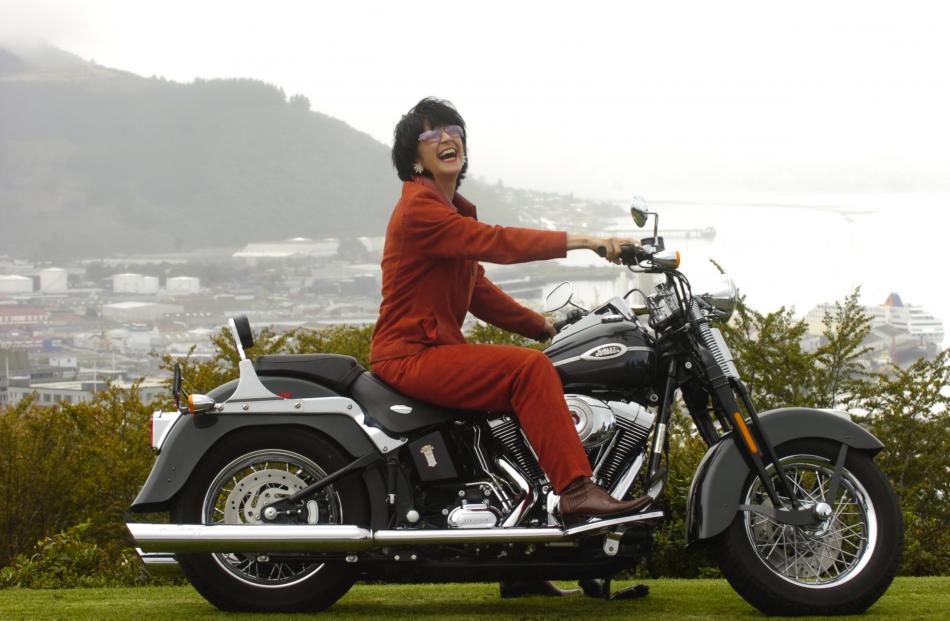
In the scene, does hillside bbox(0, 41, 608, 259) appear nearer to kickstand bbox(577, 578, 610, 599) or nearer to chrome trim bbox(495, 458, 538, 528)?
kickstand bbox(577, 578, 610, 599)

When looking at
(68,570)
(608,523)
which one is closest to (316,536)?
(608,523)

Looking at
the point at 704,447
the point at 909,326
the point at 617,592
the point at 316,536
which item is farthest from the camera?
the point at 909,326

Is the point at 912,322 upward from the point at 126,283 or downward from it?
upward

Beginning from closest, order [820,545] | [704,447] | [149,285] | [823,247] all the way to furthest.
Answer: [820,545]
[704,447]
[823,247]
[149,285]

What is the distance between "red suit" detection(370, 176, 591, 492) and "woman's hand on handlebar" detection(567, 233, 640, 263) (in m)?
0.04

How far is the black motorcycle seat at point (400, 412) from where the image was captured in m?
5.01

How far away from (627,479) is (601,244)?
3.27ft

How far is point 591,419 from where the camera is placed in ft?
16.2

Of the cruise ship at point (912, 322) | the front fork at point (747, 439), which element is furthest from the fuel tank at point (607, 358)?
the cruise ship at point (912, 322)

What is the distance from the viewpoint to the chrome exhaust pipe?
15.8 ft

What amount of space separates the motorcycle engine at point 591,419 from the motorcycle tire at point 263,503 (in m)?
0.95

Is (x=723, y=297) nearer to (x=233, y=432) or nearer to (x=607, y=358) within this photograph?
(x=607, y=358)

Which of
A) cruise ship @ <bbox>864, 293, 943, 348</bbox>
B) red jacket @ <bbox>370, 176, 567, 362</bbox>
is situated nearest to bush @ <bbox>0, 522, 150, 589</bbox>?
red jacket @ <bbox>370, 176, 567, 362</bbox>

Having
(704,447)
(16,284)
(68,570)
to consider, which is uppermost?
(704,447)
